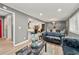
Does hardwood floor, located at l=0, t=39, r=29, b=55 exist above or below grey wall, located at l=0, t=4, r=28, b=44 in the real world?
below

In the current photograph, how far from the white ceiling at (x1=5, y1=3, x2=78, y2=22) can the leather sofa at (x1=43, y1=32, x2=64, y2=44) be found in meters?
0.30

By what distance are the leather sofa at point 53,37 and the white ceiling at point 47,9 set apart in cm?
30

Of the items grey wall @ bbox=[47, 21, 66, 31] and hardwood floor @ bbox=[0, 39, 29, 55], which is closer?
hardwood floor @ bbox=[0, 39, 29, 55]

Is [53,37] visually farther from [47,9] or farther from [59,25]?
[47,9]

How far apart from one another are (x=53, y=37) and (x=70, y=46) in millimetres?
394

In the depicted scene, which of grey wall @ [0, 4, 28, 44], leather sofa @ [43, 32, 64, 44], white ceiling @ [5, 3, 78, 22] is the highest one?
white ceiling @ [5, 3, 78, 22]

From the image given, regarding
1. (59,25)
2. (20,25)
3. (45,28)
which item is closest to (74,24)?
(59,25)

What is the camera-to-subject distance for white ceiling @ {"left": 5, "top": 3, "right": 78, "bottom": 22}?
1.99 meters

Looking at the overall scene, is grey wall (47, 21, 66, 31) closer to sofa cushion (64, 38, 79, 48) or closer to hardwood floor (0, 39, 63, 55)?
sofa cushion (64, 38, 79, 48)

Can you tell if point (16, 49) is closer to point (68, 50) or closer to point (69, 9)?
point (68, 50)

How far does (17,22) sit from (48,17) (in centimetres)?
65

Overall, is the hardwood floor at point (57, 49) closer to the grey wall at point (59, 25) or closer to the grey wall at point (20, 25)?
the grey wall at point (59, 25)

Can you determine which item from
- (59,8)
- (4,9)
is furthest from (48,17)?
(4,9)

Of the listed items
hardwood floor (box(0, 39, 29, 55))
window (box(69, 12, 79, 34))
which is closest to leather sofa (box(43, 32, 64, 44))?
window (box(69, 12, 79, 34))
